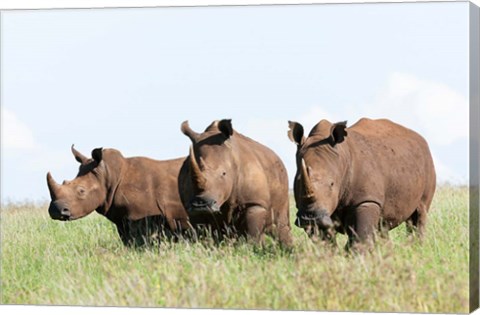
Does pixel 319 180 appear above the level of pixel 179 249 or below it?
above

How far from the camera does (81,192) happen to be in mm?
13859

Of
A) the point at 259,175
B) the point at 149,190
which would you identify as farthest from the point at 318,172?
the point at 149,190

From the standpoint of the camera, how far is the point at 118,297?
36.7ft

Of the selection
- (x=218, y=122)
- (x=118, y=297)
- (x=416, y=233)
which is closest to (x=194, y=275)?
(x=118, y=297)

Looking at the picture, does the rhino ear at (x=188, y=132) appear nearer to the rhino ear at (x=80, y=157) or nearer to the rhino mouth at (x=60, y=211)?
the rhino ear at (x=80, y=157)

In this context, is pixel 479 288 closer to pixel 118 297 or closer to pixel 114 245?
pixel 118 297

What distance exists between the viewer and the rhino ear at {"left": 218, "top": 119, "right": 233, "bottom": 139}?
1218 cm

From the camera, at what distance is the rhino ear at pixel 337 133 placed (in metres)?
11.4

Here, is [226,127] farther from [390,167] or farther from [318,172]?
[390,167]

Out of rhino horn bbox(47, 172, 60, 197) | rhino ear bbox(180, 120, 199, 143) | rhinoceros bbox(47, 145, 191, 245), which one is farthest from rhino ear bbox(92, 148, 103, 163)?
rhino ear bbox(180, 120, 199, 143)

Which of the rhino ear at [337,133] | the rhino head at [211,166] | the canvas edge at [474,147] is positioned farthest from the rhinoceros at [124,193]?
the canvas edge at [474,147]

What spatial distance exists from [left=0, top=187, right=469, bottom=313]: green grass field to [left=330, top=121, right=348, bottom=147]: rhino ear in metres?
0.93

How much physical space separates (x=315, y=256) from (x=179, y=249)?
188cm

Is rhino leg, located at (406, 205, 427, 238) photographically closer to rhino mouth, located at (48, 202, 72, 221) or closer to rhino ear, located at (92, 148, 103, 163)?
rhino ear, located at (92, 148, 103, 163)
